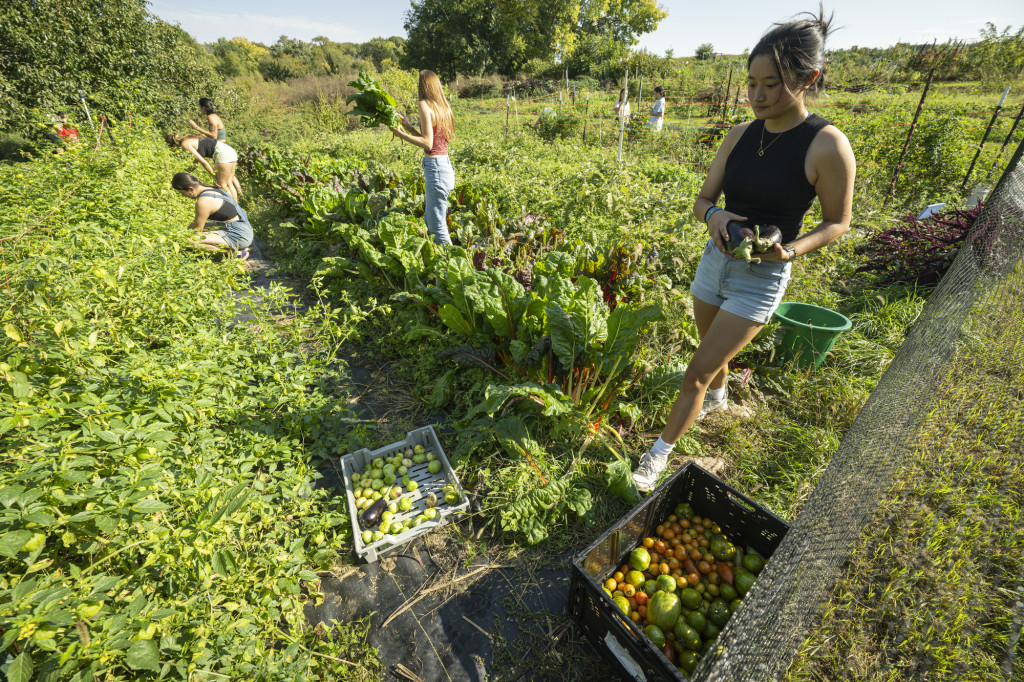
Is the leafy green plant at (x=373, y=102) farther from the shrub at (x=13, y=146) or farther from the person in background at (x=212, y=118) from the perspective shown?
the shrub at (x=13, y=146)

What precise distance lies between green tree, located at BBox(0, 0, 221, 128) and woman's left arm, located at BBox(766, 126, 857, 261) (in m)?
11.7

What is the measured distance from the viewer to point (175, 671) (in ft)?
→ 4.57

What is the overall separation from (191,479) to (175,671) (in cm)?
63

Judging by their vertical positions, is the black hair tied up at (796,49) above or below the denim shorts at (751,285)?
above

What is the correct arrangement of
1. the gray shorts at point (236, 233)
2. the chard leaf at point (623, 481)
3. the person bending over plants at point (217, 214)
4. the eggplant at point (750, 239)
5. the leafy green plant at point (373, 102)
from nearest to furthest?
the eggplant at point (750, 239)
the chard leaf at point (623, 481)
the leafy green plant at point (373, 102)
the person bending over plants at point (217, 214)
the gray shorts at point (236, 233)

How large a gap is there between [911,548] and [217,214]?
6.76 m

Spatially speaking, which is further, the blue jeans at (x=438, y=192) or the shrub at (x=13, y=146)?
the shrub at (x=13, y=146)

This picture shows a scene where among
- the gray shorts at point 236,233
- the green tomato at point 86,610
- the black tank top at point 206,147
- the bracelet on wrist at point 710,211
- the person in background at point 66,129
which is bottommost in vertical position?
the gray shorts at point 236,233

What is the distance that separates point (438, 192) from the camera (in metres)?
4.22

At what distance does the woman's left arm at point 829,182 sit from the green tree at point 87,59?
11.7m

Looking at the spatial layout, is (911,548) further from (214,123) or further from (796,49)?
(214,123)

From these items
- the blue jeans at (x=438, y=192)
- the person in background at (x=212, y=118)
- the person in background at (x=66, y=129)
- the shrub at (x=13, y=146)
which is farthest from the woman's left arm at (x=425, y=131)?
the shrub at (x=13, y=146)

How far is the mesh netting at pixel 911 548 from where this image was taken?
1.53 m

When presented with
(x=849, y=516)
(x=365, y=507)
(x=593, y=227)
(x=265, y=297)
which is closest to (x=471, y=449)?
(x=365, y=507)
